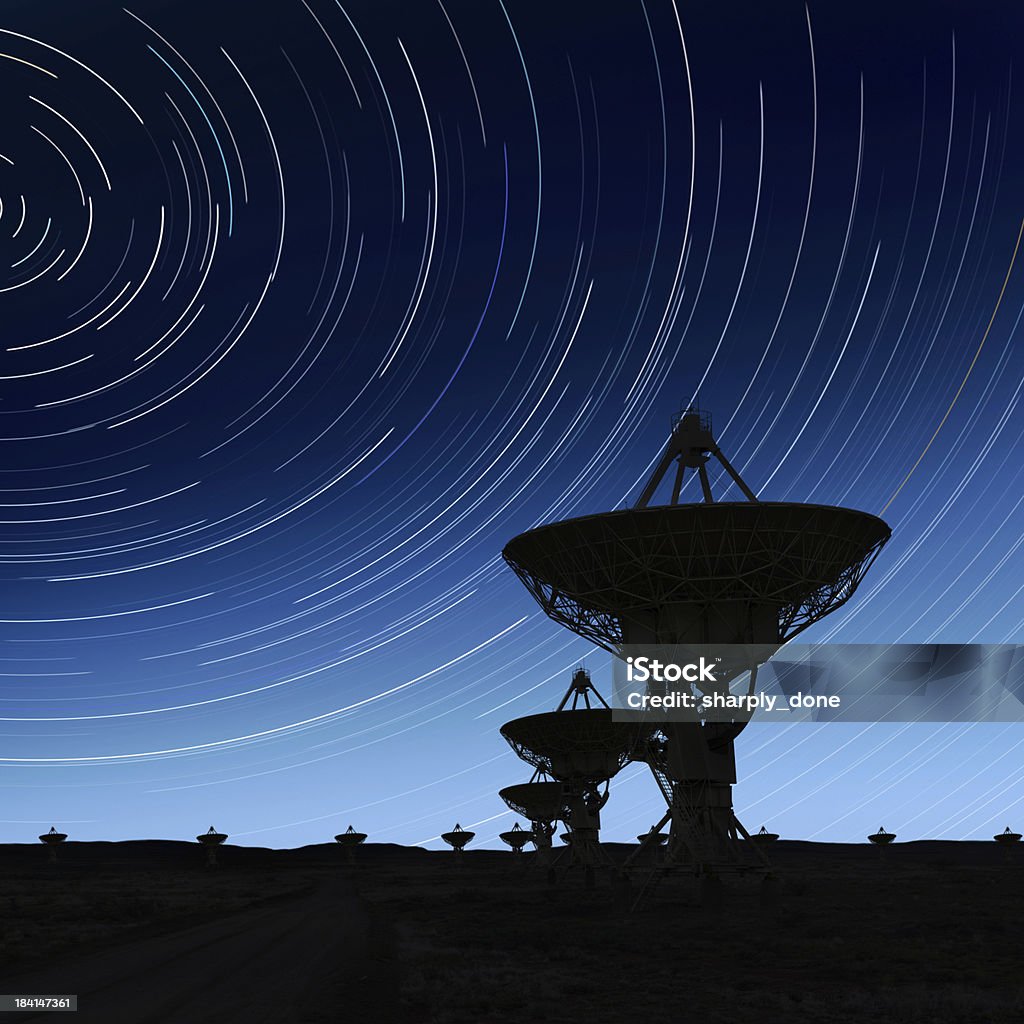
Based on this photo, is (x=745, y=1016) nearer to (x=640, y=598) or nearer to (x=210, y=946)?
(x=210, y=946)

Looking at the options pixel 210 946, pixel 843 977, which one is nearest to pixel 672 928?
pixel 843 977

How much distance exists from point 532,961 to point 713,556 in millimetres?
17233

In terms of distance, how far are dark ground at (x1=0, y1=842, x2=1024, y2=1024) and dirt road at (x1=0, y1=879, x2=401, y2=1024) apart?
7 cm

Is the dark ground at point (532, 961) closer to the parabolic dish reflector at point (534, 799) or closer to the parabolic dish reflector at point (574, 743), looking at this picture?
the parabolic dish reflector at point (574, 743)

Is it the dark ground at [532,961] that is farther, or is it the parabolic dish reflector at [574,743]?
the parabolic dish reflector at [574,743]

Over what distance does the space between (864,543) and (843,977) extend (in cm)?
2036

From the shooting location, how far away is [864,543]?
38.8m

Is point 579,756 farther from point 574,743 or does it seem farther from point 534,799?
point 534,799

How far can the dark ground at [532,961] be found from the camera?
1712cm

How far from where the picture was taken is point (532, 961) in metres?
24.2

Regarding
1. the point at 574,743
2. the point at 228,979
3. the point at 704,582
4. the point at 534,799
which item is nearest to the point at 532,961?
the point at 228,979

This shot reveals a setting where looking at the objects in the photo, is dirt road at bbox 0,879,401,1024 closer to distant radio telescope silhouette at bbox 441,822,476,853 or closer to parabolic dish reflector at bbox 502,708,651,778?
parabolic dish reflector at bbox 502,708,651,778

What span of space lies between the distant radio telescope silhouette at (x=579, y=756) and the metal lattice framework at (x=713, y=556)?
91.4 ft

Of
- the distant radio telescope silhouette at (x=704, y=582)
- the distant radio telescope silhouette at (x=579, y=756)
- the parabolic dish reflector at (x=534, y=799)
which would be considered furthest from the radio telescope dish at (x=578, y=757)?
the distant radio telescope silhouette at (x=704, y=582)
